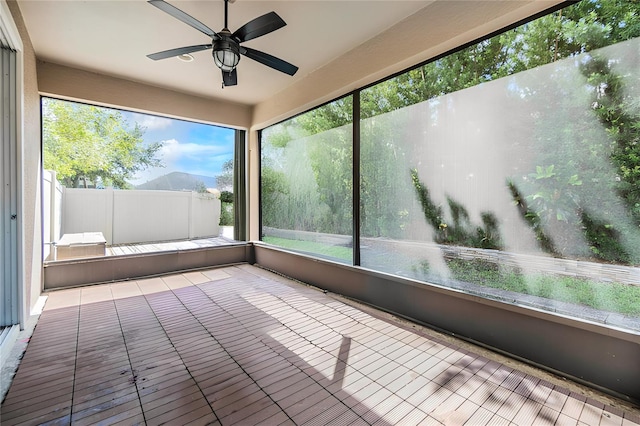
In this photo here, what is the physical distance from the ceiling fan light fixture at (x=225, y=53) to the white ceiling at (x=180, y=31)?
0.49 metres

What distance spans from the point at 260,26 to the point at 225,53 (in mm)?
378

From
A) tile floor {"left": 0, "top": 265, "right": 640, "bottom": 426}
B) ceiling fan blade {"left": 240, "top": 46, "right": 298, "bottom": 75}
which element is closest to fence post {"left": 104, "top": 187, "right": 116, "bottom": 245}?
tile floor {"left": 0, "top": 265, "right": 640, "bottom": 426}

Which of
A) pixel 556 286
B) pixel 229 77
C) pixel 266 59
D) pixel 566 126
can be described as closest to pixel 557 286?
pixel 556 286

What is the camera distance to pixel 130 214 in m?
4.52

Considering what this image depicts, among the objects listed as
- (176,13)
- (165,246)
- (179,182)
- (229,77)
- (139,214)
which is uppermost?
(176,13)

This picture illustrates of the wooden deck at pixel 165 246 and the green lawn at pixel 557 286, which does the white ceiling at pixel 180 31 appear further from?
the wooden deck at pixel 165 246

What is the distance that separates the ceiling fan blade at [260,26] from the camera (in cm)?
209

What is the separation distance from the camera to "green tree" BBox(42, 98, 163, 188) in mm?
3861

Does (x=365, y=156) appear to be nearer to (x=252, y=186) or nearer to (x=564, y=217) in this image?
(x=564, y=217)

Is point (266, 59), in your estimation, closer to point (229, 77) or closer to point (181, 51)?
point (229, 77)

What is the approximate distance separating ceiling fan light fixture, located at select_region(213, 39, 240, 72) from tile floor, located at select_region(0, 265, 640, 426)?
2333 millimetres

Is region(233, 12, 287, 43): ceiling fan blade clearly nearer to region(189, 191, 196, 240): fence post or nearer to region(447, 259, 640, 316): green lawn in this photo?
region(447, 259, 640, 316): green lawn

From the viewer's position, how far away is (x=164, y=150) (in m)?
4.67

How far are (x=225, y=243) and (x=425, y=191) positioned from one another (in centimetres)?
381
